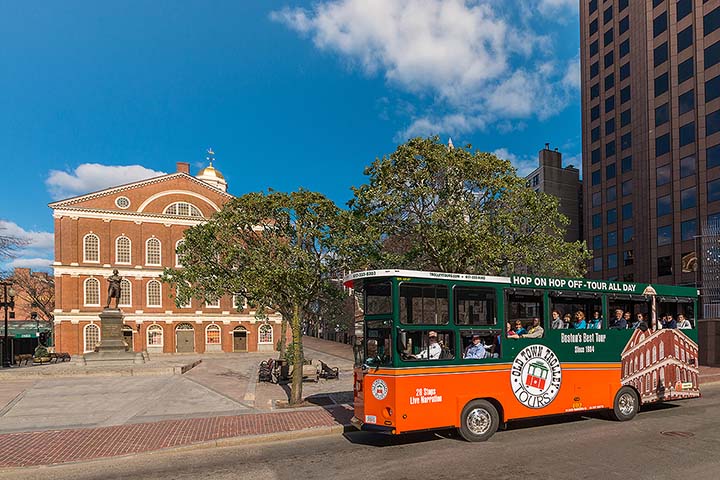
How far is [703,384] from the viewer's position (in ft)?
64.1

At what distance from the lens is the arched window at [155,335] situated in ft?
162

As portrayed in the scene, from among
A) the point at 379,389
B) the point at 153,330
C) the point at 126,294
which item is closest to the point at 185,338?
the point at 153,330

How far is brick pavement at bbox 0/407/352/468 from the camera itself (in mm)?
10102

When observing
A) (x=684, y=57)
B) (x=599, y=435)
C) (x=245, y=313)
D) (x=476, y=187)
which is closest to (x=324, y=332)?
(x=245, y=313)

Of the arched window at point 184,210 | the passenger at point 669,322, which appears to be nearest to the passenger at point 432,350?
the passenger at point 669,322

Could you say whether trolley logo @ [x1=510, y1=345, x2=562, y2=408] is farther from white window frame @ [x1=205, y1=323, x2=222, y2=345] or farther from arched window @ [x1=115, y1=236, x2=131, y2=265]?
arched window @ [x1=115, y1=236, x2=131, y2=265]

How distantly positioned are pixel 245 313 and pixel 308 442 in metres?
43.4

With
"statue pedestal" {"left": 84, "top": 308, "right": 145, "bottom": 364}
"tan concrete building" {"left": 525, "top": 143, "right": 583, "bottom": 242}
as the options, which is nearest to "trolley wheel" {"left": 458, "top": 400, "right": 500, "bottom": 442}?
"statue pedestal" {"left": 84, "top": 308, "right": 145, "bottom": 364}

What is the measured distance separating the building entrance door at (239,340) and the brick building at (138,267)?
0.11 metres

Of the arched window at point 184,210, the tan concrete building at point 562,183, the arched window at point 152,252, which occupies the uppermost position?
the tan concrete building at point 562,183

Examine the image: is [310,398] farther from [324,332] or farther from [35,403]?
[324,332]

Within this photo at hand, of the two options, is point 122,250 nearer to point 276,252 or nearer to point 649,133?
point 276,252

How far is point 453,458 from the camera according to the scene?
9.32 m

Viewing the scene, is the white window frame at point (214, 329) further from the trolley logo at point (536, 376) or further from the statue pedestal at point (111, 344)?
the trolley logo at point (536, 376)
